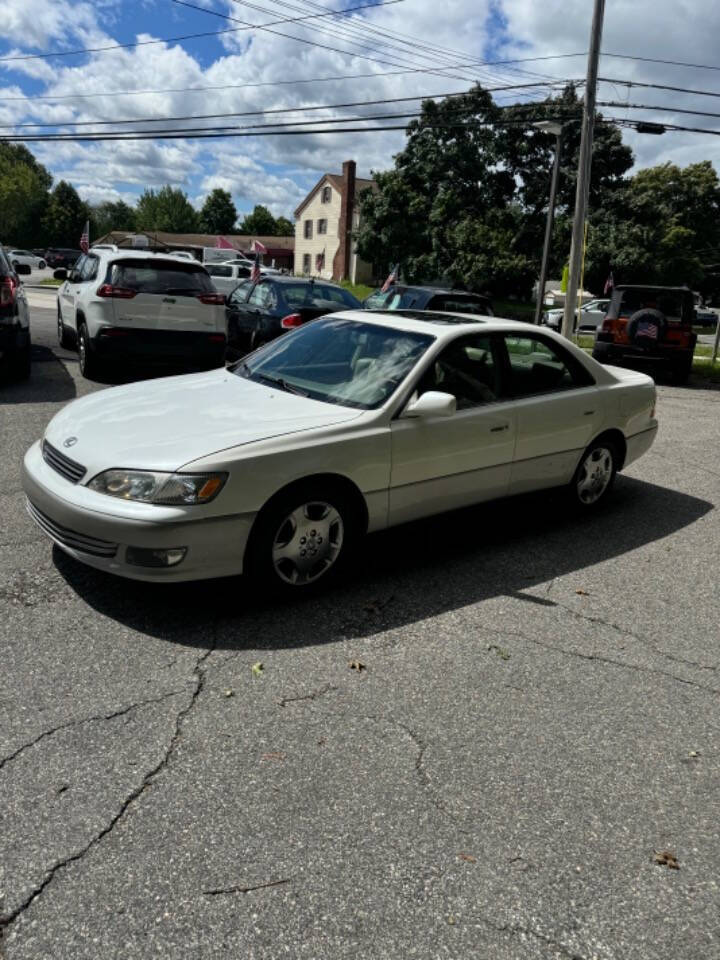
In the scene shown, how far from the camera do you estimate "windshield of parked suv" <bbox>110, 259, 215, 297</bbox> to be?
9508mm

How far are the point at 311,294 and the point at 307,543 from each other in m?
8.36

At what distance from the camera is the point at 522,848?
95.3 inches

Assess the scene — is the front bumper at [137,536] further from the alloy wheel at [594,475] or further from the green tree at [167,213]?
the green tree at [167,213]

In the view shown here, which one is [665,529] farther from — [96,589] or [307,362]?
[96,589]

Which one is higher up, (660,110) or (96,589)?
(660,110)

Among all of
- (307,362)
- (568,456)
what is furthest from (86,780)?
(568,456)

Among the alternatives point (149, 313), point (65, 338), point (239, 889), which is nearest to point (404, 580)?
point (239, 889)

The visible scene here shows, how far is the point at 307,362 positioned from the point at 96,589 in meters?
1.93

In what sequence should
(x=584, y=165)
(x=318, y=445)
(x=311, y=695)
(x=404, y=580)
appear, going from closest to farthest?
1. (x=311, y=695)
2. (x=318, y=445)
3. (x=404, y=580)
4. (x=584, y=165)

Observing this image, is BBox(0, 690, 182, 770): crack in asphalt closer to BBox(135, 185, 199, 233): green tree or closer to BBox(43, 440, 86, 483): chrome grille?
BBox(43, 440, 86, 483): chrome grille

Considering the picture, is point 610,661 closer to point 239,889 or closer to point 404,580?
point 404,580

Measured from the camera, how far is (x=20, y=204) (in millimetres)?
80875

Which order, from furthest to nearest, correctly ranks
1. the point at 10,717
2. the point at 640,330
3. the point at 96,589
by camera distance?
the point at 640,330, the point at 96,589, the point at 10,717

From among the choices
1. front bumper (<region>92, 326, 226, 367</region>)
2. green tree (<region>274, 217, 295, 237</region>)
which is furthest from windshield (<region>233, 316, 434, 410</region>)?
green tree (<region>274, 217, 295, 237</region>)
